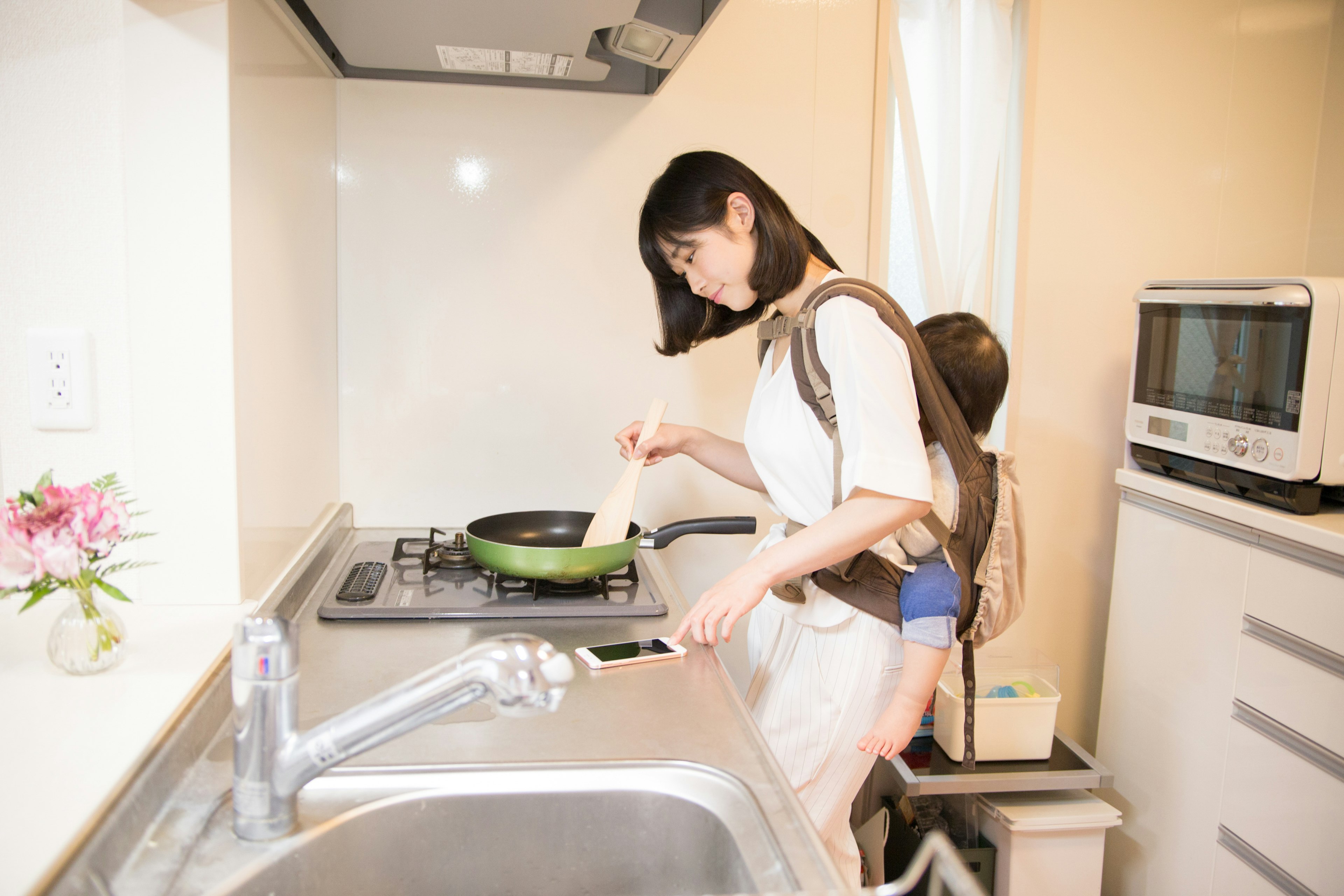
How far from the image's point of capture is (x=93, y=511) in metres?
0.89

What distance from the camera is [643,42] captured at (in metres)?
1.53

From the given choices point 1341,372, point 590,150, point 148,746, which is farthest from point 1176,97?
point 148,746

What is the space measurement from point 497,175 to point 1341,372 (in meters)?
1.61

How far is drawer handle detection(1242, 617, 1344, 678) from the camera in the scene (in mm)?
1569

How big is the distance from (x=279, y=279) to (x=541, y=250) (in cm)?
64

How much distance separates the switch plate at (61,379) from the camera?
3.65ft

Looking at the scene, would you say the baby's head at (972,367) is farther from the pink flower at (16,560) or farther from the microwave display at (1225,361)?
the pink flower at (16,560)

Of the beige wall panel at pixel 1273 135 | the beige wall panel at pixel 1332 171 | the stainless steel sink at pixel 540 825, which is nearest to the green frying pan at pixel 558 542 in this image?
the stainless steel sink at pixel 540 825

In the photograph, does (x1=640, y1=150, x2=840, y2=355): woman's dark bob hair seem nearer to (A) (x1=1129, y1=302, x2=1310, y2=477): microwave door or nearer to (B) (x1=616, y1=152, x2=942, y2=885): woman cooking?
(B) (x1=616, y1=152, x2=942, y2=885): woman cooking

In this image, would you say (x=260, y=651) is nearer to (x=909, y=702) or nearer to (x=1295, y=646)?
(x=909, y=702)

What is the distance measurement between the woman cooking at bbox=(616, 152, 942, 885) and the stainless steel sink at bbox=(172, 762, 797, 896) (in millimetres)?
300

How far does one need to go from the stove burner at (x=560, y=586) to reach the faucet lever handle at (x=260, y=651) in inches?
27.1

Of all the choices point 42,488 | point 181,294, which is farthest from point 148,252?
point 42,488

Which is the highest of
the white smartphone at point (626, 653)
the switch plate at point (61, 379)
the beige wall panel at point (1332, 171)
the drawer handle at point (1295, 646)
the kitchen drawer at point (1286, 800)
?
the beige wall panel at point (1332, 171)
